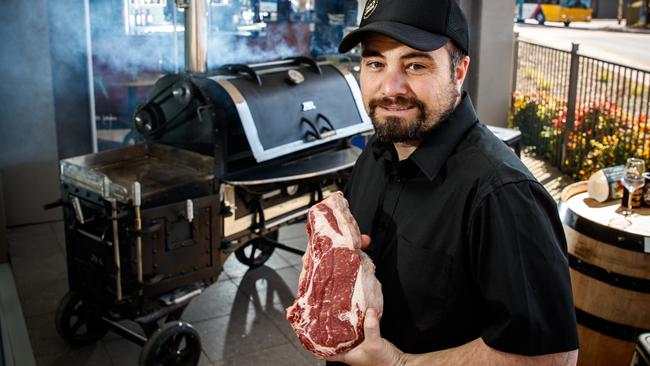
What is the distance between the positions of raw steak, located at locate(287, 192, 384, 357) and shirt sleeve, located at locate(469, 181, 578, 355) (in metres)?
0.42

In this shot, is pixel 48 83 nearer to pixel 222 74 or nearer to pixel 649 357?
pixel 222 74

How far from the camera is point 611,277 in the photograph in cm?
367

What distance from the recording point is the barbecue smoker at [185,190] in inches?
171

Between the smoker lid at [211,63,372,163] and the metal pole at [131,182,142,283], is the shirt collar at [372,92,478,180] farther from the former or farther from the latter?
the smoker lid at [211,63,372,163]

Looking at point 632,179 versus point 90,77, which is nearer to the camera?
point 632,179

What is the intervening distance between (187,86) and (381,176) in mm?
2773

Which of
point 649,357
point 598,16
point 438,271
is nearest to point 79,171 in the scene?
point 438,271

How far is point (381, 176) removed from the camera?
7.64ft

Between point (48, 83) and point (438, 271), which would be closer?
point (438, 271)

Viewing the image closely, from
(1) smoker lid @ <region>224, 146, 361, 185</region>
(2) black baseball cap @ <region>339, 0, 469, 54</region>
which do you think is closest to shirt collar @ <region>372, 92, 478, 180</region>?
(2) black baseball cap @ <region>339, 0, 469, 54</region>

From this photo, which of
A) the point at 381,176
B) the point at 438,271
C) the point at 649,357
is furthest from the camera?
the point at 649,357

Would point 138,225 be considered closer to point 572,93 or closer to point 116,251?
point 116,251

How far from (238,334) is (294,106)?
1836 millimetres

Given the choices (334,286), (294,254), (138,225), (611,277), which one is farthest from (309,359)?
(334,286)
